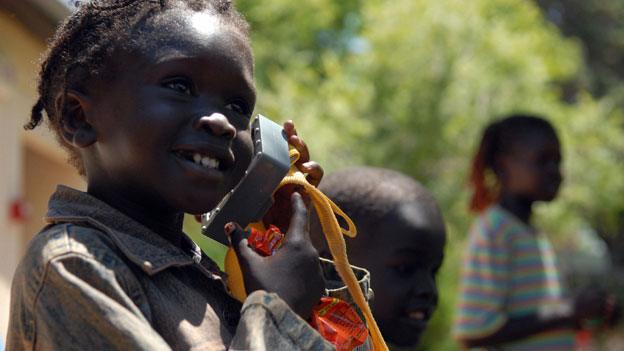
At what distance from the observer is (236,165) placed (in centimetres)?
213

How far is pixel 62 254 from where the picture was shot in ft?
6.05

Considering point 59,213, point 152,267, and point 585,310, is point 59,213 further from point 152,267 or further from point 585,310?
point 585,310

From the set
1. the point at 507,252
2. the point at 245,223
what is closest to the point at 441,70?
the point at 507,252

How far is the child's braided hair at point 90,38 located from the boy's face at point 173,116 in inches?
1.3

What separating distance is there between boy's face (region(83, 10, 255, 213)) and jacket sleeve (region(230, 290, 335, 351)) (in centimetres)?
27

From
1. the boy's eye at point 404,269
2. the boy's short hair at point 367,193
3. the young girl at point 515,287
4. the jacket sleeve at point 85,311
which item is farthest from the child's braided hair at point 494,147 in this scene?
the jacket sleeve at point 85,311

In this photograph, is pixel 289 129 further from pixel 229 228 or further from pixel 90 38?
pixel 90 38

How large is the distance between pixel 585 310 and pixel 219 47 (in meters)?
3.04

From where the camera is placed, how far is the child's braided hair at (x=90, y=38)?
2.11 meters

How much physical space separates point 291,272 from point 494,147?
347cm

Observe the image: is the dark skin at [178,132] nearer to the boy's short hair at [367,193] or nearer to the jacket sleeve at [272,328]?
the jacket sleeve at [272,328]

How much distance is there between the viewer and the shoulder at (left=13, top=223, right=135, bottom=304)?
72.7 inches

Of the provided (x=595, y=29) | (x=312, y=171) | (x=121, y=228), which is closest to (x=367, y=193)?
(x=312, y=171)

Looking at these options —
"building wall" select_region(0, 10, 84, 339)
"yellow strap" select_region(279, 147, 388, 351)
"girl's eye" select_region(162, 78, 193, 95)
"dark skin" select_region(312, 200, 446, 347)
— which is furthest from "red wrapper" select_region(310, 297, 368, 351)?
"building wall" select_region(0, 10, 84, 339)
